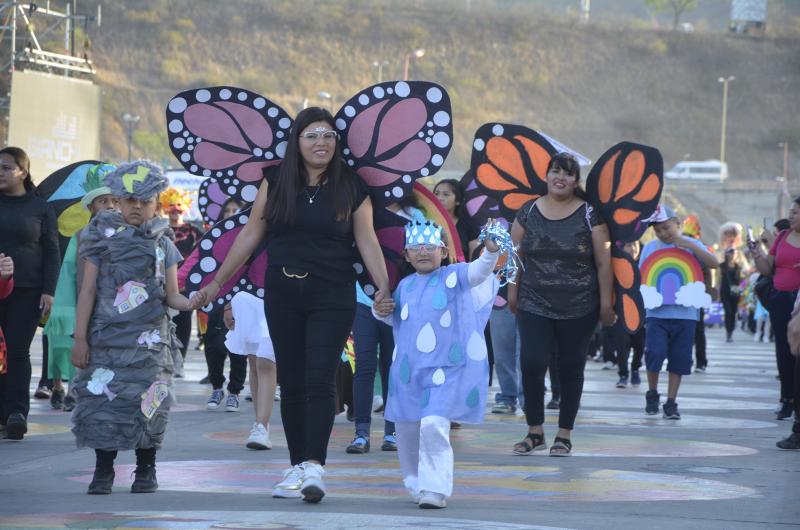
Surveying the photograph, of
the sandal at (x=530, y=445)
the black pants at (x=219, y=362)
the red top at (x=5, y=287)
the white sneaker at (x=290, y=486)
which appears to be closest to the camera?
the white sneaker at (x=290, y=486)

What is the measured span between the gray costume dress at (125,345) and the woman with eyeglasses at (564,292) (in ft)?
8.69

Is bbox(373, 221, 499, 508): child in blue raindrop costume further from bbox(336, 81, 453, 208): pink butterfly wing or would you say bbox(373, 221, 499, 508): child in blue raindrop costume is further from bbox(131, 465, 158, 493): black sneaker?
bbox(131, 465, 158, 493): black sneaker

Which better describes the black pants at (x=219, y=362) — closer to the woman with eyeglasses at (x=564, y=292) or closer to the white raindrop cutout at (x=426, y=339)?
the woman with eyeglasses at (x=564, y=292)

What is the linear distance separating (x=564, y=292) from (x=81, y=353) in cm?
321

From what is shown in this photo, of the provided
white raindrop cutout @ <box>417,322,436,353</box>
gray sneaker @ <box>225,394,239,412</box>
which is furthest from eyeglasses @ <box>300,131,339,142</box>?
gray sneaker @ <box>225,394,239,412</box>

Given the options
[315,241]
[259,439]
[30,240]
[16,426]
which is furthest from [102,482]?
[30,240]

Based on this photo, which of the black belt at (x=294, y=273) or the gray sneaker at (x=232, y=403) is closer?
the black belt at (x=294, y=273)

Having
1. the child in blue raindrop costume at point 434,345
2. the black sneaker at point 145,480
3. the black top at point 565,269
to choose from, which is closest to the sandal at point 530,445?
the black top at point 565,269

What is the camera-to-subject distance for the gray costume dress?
23.4 ft

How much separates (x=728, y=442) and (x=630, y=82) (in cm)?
13712

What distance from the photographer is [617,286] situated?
363 inches

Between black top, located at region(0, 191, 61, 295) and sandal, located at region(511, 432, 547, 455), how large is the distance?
312 centimetres

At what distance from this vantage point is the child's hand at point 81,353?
7.17 metres

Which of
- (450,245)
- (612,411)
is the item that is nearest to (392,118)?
(450,245)
